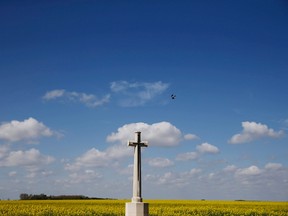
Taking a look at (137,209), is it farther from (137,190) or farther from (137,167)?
(137,167)

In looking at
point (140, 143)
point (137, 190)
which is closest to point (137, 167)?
point (137, 190)

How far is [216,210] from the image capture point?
2677cm

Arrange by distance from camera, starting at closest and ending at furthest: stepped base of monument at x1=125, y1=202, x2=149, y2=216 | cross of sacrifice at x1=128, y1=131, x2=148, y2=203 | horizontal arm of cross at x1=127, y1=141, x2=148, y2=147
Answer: stepped base of monument at x1=125, y1=202, x2=149, y2=216, cross of sacrifice at x1=128, y1=131, x2=148, y2=203, horizontal arm of cross at x1=127, y1=141, x2=148, y2=147

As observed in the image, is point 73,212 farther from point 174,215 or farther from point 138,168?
point 138,168

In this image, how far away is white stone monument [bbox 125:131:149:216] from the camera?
13781 mm

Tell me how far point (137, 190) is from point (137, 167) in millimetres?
842

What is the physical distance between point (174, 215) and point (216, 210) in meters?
4.43

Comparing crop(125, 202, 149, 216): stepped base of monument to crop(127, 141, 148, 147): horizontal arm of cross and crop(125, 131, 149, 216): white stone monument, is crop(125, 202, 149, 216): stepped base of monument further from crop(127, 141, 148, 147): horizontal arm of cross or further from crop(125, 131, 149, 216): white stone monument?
crop(127, 141, 148, 147): horizontal arm of cross

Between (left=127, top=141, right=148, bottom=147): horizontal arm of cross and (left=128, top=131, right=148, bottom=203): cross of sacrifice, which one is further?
(left=127, top=141, right=148, bottom=147): horizontal arm of cross

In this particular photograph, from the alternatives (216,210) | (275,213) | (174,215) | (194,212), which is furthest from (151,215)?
(275,213)

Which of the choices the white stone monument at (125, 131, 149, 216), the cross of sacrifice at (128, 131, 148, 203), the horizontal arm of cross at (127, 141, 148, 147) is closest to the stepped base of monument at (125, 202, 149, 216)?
the white stone monument at (125, 131, 149, 216)

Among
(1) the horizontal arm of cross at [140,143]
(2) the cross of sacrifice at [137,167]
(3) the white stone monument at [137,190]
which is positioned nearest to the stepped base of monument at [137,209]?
(3) the white stone monument at [137,190]

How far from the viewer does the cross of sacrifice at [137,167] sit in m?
14.2

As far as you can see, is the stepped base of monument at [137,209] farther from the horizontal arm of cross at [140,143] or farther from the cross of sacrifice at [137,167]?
the horizontal arm of cross at [140,143]
